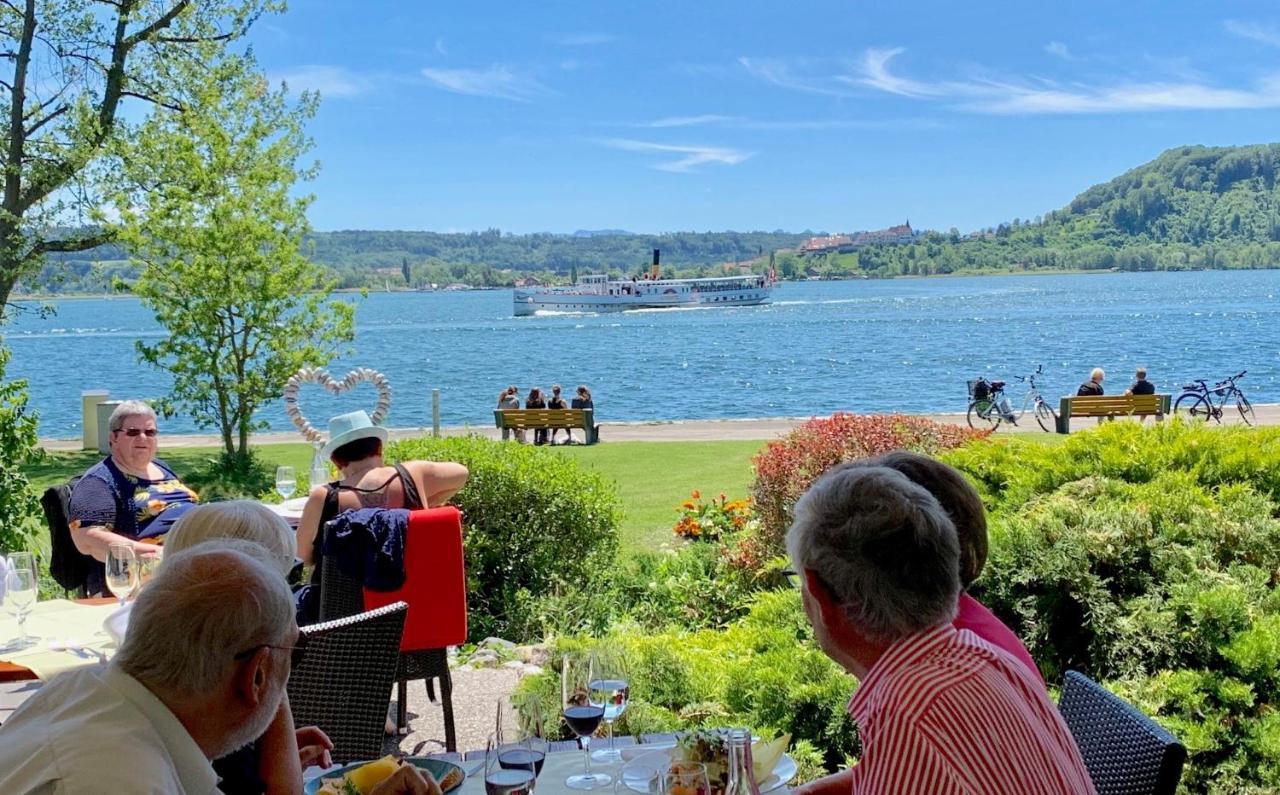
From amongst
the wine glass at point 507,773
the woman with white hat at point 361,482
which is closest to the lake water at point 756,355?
the woman with white hat at point 361,482

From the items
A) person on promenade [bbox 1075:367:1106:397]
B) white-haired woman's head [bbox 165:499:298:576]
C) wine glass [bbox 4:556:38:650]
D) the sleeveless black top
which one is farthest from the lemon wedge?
person on promenade [bbox 1075:367:1106:397]

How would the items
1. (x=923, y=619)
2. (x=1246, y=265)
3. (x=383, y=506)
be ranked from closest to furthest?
(x=923, y=619)
(x=383, y=506)
(x=1246, y=265)

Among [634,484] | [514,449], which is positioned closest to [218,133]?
[634,484]

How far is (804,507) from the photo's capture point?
1.85 m

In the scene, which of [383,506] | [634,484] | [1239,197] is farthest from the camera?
[1239,197]

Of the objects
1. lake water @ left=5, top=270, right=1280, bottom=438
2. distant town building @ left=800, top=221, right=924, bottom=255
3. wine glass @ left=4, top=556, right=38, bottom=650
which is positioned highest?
distant town building @ left=800, top=221, right=924, bottom=255

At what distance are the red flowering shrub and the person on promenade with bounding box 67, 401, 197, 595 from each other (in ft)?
11.4

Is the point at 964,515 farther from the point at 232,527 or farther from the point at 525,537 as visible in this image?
the point at 525,537

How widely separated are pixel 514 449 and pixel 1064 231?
159722 mm

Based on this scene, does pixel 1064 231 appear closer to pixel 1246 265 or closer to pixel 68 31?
pixel 1246 265

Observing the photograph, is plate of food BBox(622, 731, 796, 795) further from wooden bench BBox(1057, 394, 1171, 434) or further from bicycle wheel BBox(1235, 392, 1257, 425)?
bicycle wheel BBox(1235, 392, 1257, 425)

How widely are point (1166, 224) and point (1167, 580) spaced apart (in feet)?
504

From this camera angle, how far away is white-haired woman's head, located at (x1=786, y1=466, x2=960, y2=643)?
1722 millimetres

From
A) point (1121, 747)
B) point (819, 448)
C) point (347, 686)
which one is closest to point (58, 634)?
point (347, 686)
